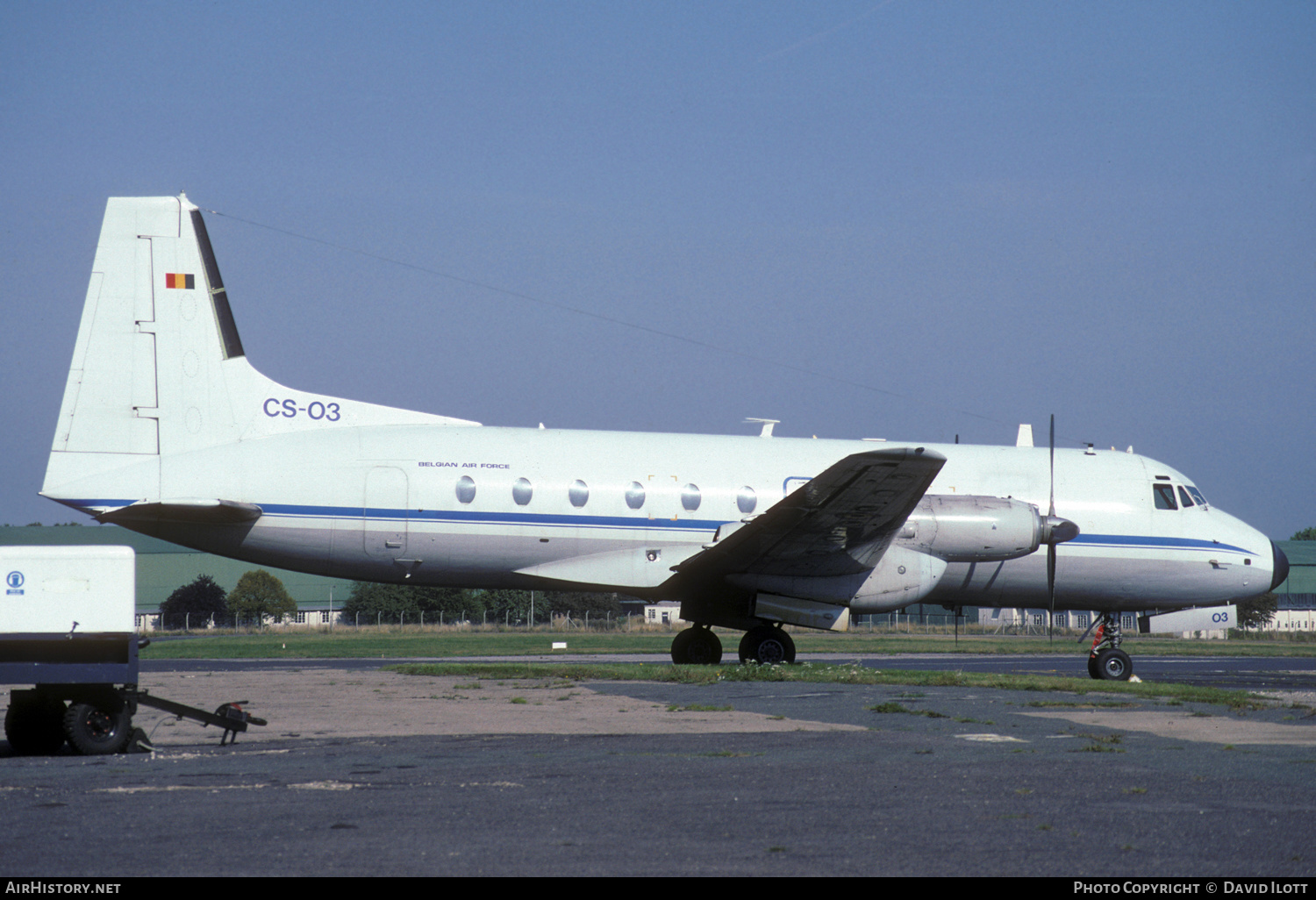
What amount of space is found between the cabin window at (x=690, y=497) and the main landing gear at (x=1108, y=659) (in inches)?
287

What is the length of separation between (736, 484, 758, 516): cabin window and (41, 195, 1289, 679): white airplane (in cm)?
3

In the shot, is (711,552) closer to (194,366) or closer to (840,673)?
(840,673)

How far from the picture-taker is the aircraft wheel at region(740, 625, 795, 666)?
19.4 meters

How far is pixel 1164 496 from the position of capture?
21.5 meters

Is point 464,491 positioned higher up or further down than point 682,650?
higher up

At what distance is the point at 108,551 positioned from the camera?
995cm

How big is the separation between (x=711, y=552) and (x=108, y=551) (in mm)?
10075

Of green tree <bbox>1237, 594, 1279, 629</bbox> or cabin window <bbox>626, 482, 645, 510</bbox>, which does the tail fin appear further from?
green tree <bbox>1237, 594, 1279, 629</bbox>

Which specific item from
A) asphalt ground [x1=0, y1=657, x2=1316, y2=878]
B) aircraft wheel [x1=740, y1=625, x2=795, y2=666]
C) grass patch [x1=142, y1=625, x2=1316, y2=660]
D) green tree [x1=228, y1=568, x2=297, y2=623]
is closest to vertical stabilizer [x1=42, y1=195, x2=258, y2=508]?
asphalt ground [x1=0, y1=657, x2=1316, y2=878]

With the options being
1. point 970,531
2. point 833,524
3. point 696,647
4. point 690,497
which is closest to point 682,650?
point 696,647

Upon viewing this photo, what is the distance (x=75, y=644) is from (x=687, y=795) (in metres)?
5.56

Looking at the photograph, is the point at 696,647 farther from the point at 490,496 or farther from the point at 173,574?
the point at 173,574

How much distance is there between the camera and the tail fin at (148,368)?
1791 cm
